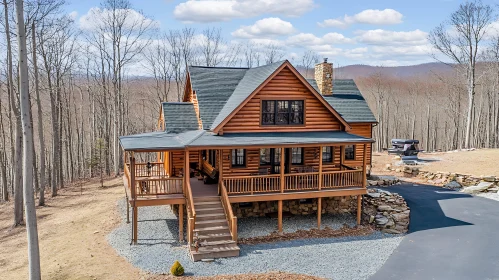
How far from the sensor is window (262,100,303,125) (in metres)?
17.1

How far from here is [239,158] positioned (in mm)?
17156

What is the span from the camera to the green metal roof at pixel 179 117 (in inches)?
731

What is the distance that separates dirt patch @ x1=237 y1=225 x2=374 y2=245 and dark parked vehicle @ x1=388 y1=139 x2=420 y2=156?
629 inches

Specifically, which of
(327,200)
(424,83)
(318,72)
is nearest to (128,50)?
(318,72)

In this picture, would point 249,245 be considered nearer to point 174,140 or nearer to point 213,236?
point 213,236

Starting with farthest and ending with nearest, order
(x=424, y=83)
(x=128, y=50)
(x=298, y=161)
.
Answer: (x=424, y=83) → (x=128, y=50) → (x=298, y=161)

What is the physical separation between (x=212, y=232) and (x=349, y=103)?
12587 mm

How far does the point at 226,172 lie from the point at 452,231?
33.4ft

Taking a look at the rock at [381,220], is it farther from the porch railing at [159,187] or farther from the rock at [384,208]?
the porch railing at [159,187]

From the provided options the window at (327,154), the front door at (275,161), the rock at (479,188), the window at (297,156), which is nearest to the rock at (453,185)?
the rock at (479,188)

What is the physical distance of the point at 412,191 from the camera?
21.7 metres

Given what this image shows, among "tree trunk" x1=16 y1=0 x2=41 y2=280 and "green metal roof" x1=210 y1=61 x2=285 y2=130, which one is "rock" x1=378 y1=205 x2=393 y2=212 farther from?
"tree trunk" x1=16 y1=0 x2=41 y2=280

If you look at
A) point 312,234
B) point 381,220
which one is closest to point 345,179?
point 381,220

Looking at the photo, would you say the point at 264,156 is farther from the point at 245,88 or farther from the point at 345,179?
the point at 345,179
